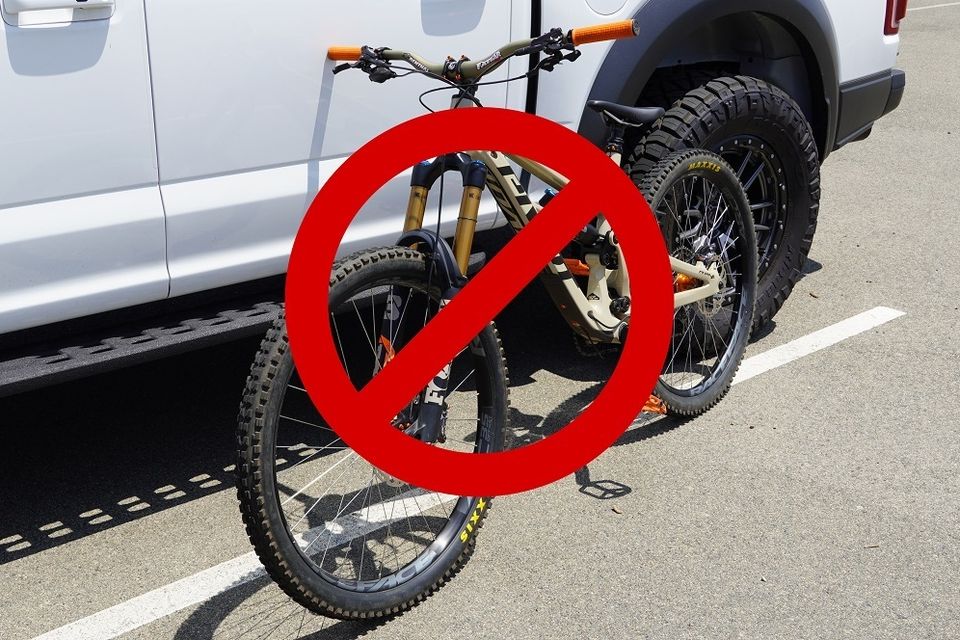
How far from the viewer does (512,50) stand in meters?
3.30

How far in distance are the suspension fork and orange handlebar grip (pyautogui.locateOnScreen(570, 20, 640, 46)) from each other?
46 centimetres

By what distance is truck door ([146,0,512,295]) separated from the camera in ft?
11.1

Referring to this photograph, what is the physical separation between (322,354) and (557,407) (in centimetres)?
172

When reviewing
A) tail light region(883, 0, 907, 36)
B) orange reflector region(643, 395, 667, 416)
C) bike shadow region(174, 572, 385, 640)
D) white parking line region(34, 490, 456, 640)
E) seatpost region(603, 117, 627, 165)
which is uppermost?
tail light region(883, 0, 907, 36)

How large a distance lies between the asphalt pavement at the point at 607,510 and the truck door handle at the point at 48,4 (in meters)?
1.62

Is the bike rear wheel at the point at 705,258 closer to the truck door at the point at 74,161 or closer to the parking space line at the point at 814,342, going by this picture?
the parking space line at the point at 814,342

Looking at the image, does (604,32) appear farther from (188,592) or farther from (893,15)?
(893,15)

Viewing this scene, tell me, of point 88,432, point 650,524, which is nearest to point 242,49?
point 88,432

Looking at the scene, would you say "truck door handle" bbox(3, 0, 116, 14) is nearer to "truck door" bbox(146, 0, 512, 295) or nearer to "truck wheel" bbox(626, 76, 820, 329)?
"truck door" bbox(146, 0, 512, 295)

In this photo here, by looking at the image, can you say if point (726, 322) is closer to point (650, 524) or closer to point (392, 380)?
point (650, 524)

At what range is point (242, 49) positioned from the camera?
136 inches

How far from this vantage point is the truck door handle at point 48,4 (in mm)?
3010
